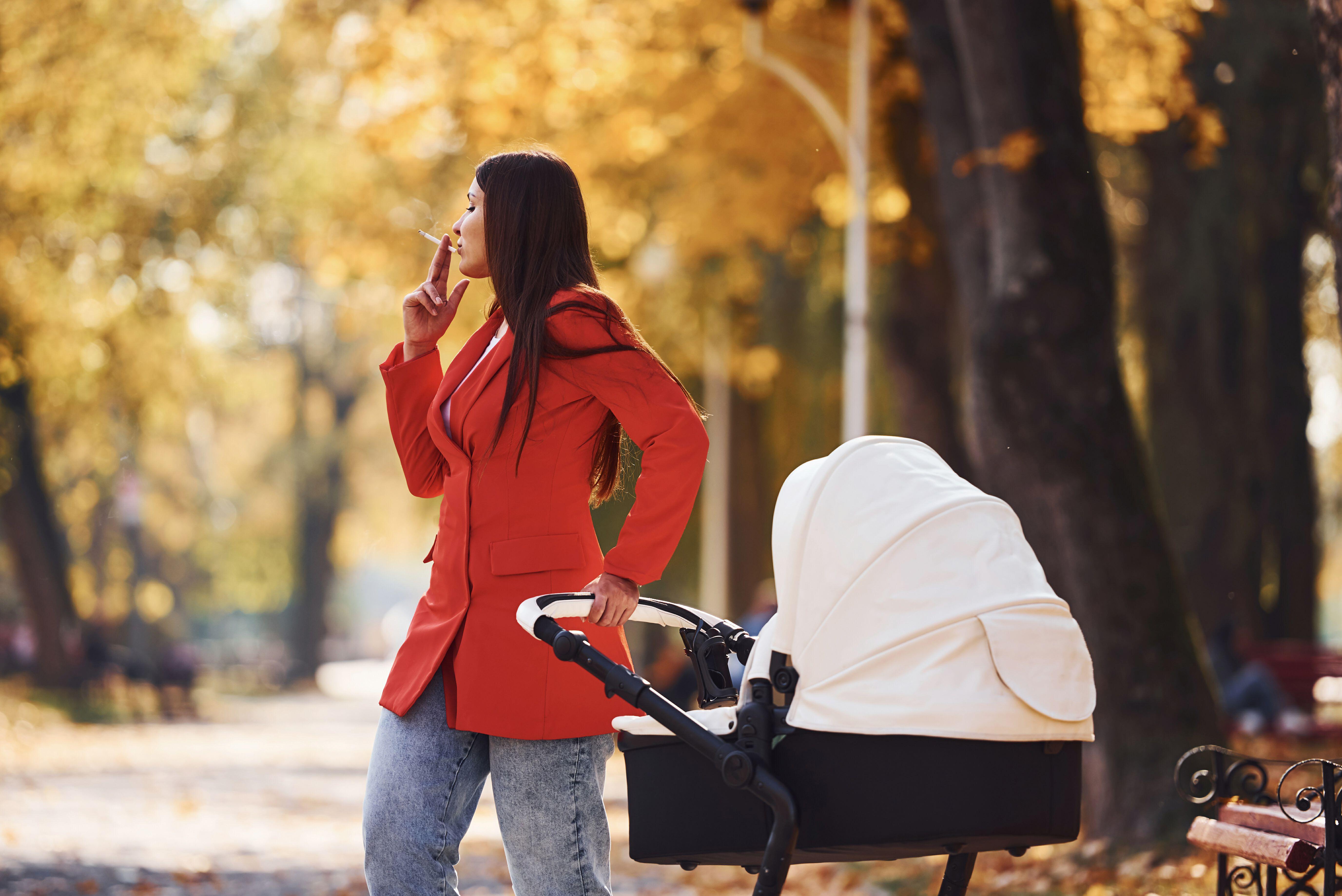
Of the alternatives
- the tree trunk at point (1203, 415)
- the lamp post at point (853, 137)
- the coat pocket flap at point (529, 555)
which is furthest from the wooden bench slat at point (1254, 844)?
the tree trunk at point (1203, 415)

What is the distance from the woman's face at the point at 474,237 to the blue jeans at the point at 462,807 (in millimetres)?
922

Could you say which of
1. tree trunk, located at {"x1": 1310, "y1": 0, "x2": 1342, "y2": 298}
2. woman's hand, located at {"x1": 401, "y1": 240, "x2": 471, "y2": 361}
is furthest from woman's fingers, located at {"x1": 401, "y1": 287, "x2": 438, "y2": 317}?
tree trunk, located at {"x1": 1310, "y1": 0, "x2": 1342, "y2": 298}

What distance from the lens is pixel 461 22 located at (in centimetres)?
1333

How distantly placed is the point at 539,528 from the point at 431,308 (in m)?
0.65

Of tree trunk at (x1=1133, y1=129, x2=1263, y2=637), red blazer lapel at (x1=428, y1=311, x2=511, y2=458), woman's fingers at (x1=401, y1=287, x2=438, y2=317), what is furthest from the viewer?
tree trunk at (x1=1133, y1=129, x2=1263, y2=637)

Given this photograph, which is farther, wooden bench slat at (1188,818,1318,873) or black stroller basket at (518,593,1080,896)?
wooden bench slat at (1188,818,1318,873)

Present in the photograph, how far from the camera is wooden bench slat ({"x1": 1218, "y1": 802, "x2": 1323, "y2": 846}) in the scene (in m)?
4.42

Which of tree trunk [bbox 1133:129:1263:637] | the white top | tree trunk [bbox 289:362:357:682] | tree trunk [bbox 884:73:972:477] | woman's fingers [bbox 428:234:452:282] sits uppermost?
woman's fingers [bbox 428:234:452:282]

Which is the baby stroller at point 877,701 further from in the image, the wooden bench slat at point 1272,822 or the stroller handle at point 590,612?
the wooden bench slat at point 1272,822

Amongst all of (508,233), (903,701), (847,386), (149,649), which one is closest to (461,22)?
(847,386)

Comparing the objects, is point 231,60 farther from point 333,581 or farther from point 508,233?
point 333,581

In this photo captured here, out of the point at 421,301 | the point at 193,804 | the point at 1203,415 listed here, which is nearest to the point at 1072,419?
the point at 421,301

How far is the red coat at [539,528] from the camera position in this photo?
11.0 feet

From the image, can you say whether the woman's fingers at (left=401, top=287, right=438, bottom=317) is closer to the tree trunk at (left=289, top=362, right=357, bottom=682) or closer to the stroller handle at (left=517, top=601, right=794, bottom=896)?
the stroller handle at (left=517, top=601, right=794, bottom=896)
